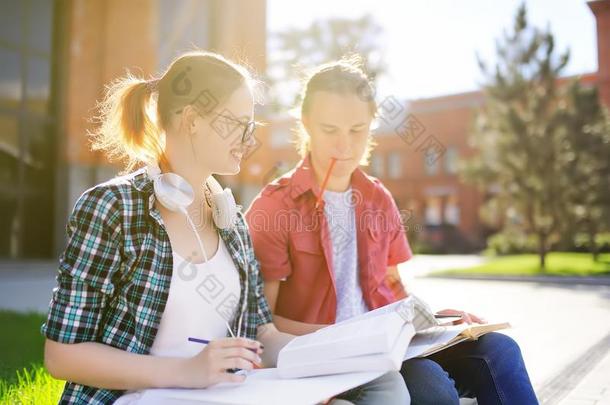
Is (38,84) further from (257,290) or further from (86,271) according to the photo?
(86,271)

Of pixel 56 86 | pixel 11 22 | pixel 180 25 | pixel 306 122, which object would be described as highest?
pixel 180 25

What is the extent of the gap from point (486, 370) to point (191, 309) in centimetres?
103

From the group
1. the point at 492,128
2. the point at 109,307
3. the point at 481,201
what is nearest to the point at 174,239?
the point at 109,307

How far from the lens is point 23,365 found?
12.0 feet

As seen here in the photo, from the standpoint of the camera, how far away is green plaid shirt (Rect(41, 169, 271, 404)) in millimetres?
1502

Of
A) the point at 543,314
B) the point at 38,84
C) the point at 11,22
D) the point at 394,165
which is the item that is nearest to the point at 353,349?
the point at 543,314

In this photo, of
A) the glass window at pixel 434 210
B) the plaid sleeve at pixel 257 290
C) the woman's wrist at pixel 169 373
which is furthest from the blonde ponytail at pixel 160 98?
the glass window at pixel 434 210

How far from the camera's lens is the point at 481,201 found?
3378 centimetres

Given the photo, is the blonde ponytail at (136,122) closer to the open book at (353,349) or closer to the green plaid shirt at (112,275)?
the green plaid shirt at (112,275)

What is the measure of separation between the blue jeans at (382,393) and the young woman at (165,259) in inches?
0.8

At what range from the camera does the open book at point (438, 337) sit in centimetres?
176

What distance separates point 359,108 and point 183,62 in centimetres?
89

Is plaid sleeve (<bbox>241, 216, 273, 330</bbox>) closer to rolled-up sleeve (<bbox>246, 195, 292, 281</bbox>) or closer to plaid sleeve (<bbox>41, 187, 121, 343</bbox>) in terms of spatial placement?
rolled-up sleeve (<bbox>246, 195, 292, 281</bbox>)

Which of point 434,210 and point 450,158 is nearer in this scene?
point 450,158
